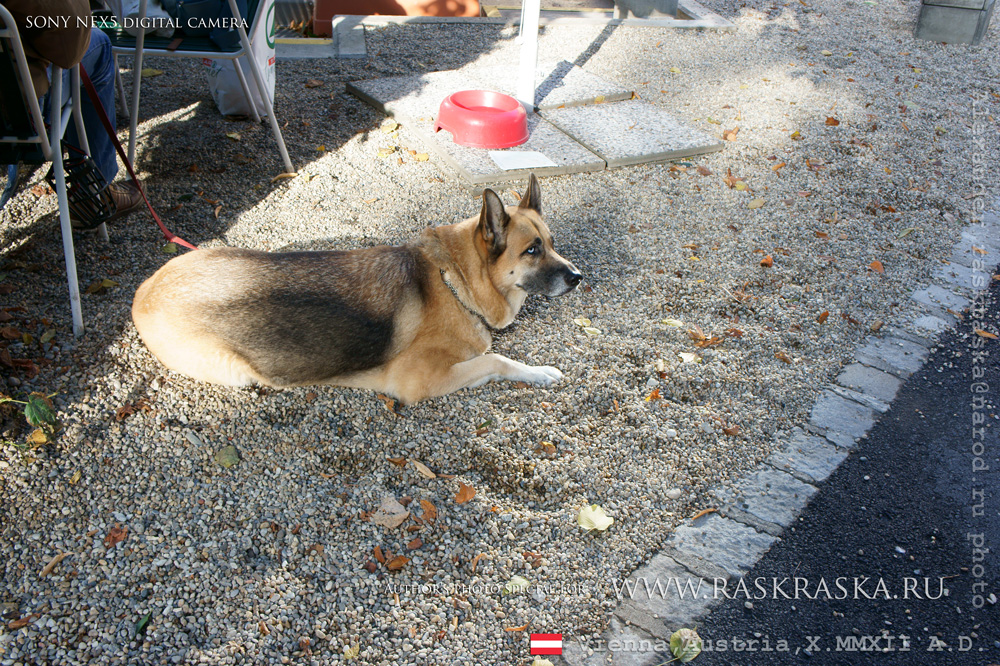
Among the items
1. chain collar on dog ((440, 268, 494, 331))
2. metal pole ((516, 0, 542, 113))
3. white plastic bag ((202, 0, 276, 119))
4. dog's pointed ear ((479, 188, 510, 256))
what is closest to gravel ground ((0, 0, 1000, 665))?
white plastic bag ((202, 0, 276, 119))

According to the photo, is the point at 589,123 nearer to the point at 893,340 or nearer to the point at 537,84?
the point at 537,84

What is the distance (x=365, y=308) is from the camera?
11.2 ft

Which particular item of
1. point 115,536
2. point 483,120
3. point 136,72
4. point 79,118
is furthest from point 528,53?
point 115,536

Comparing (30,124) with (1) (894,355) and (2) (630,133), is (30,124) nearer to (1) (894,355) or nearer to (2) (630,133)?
(2) (630,133)

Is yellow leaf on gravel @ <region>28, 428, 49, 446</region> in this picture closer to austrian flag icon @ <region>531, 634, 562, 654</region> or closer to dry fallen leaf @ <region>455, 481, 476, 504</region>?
dry fallen leaf @ <region>455, 481, 476, 504</region>

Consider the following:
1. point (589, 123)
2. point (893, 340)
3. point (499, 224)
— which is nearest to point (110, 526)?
point (499, 224)

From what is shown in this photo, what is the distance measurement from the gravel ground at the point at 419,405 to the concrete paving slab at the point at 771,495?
0.09 m

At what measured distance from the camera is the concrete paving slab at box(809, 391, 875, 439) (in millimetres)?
3676

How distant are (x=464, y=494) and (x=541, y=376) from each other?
0.95 meters

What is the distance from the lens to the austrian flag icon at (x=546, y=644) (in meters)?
2.54

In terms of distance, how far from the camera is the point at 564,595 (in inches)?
108

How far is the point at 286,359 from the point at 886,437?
10.8ft

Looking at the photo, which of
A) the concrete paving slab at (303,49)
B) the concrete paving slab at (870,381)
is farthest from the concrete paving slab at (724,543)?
the concrete paving slab at (303,49)

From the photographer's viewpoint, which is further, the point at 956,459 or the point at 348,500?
the point at 956,459
